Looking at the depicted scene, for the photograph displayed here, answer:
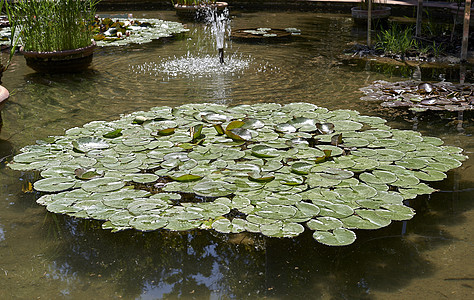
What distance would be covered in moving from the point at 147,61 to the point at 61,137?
2936 mm

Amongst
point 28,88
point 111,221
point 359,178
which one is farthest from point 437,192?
point 28,88

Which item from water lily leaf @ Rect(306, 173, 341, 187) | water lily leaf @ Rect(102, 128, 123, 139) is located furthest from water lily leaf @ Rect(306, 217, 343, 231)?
water lily leaf @ Rect(102, 128, 123, 139)

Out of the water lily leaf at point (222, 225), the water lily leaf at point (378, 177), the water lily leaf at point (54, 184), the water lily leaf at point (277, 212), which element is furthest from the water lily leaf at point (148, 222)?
the water lily leaf at point (378, 177)

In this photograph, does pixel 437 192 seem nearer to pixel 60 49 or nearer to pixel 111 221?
pixel 111 221

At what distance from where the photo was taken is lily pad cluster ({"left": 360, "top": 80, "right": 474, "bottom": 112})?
4383 millimetres

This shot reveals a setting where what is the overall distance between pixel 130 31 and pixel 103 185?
A: 600cm

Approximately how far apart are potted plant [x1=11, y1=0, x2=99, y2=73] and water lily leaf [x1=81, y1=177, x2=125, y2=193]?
3080 millimetres

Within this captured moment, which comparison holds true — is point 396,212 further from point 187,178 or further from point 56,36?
point 56,36

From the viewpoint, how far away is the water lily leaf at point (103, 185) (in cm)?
292

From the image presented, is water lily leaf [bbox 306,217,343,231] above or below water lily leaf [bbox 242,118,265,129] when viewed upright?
below

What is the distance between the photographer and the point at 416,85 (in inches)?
196

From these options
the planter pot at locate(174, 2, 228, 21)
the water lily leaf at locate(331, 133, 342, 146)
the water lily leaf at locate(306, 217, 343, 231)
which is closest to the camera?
the water lily leaf at locate(306, 217, 343, 231)

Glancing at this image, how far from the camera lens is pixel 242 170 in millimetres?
3121

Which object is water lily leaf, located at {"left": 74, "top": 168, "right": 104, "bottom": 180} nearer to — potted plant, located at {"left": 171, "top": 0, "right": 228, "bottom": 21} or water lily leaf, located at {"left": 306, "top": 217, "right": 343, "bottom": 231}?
water lily leaf, located at {"left": 306, "top": 217, "right": 343, "bottom": 231}
